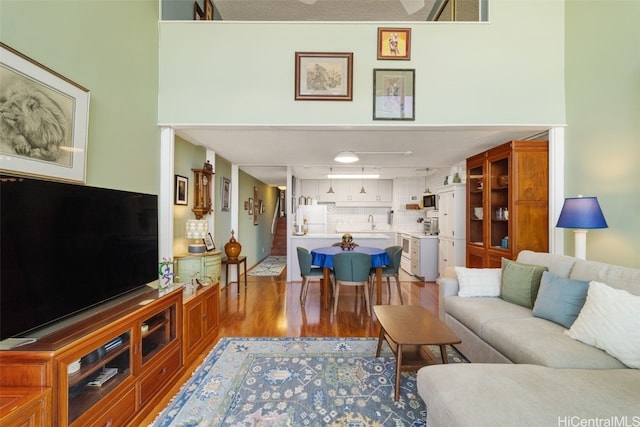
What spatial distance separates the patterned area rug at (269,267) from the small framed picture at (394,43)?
4570 millimetres

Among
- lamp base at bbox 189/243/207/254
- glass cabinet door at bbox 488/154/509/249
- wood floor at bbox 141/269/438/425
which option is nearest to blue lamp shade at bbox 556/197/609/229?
glass cabinet door at bbox 488/154/509/249

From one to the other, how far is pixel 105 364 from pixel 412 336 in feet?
6.24

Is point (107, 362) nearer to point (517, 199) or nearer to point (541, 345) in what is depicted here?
point (541, 345)

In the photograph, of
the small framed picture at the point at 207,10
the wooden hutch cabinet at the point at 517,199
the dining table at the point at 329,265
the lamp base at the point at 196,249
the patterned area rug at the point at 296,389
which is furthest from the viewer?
the small framed picture at the point at 207,10

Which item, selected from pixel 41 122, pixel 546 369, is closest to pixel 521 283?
pixel 546 369

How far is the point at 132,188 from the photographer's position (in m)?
2.45

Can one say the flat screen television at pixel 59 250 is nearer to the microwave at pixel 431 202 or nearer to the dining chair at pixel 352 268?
the dining chair at pixel 352 268

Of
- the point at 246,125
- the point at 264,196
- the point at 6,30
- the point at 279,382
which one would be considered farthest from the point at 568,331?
the point at 264,196

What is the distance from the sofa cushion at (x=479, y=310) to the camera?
87.3 inches

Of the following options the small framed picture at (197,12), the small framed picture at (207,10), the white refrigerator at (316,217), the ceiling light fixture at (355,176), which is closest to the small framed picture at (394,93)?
the small framed picture at (197,12)

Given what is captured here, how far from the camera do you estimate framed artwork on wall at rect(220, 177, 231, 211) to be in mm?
4934

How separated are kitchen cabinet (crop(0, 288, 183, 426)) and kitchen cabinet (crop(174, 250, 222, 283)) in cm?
127

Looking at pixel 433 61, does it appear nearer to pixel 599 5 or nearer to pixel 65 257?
pixel 599 5

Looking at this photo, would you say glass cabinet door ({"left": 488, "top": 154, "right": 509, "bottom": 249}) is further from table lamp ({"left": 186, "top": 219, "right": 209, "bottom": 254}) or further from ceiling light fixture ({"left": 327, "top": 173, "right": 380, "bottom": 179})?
table lamp ({"left": 186, "top": 219, "right": 209, "bottom": 254})
